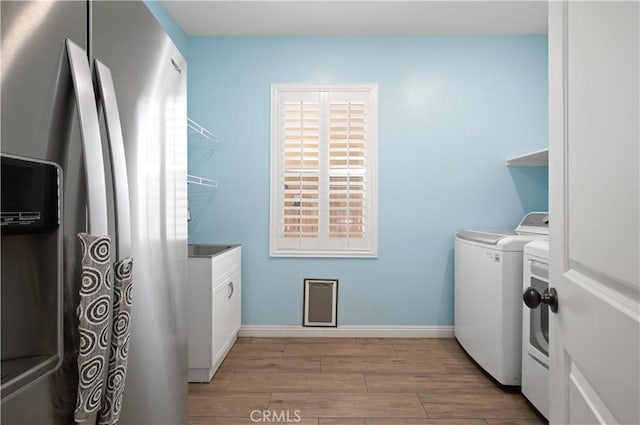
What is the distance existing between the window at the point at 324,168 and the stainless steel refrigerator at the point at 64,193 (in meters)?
2.26

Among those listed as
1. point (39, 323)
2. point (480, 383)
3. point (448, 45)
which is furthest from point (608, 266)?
point (448, 45)

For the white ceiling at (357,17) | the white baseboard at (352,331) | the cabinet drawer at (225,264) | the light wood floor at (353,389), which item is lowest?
the light wood floor at (353,389)

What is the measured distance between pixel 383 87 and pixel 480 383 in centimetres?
237

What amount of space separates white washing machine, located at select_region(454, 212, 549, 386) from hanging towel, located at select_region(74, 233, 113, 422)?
85.5 inches

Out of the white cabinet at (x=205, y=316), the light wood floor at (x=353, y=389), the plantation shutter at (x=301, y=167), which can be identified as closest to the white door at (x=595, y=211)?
the light wood floor at (x=353, y=389)

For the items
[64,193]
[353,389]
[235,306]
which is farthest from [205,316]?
[64,193]

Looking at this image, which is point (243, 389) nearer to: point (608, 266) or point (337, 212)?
point (337, 212)

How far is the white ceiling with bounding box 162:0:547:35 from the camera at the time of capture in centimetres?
266

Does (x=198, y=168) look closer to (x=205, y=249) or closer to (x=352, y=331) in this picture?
(x=205, y=249)

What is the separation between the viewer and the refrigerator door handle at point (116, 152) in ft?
2.09

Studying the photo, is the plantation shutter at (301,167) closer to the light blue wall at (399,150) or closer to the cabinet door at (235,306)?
the light blue wall at (399,150)

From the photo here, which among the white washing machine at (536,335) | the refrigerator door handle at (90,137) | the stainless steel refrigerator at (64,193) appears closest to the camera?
the stainless steel refrigerator at (64,193)

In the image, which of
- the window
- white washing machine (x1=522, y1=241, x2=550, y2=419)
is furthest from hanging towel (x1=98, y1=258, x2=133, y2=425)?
the window

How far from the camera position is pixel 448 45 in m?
3.10
